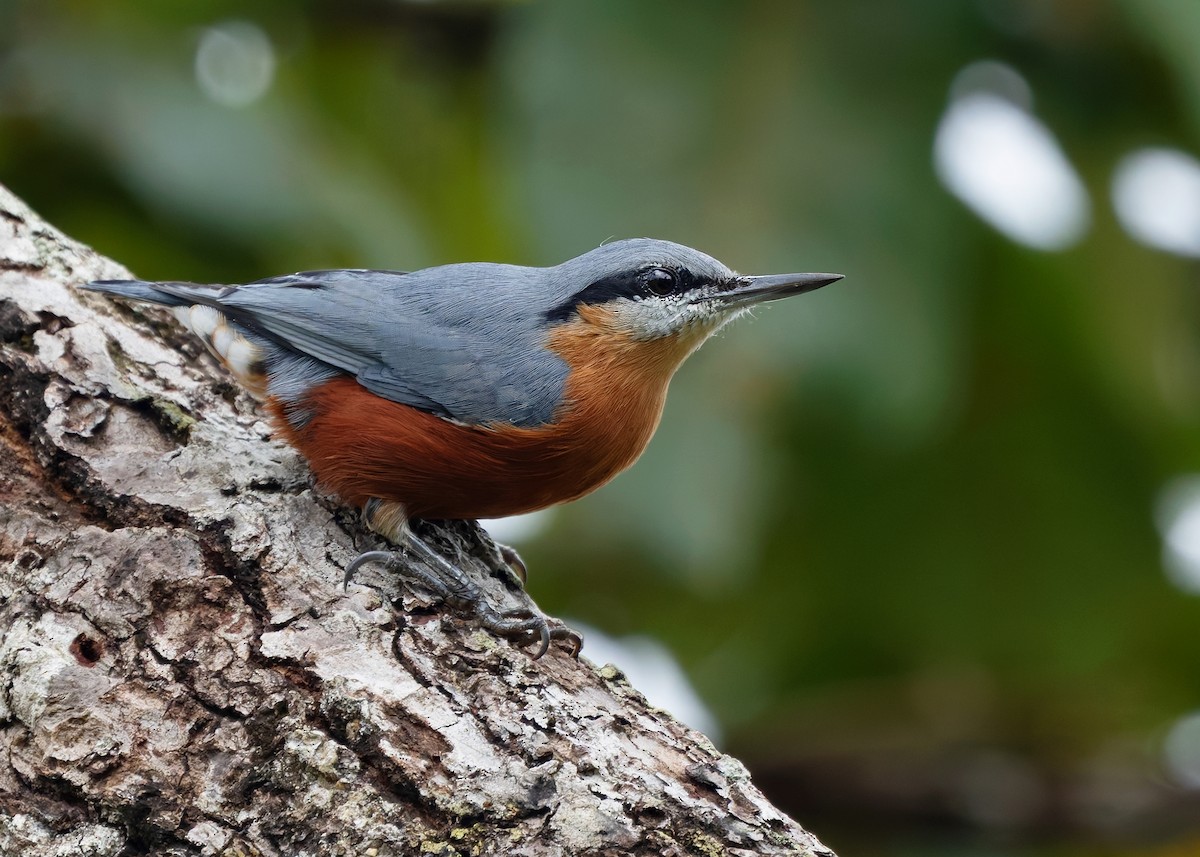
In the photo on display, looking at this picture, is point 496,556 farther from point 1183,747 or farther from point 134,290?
point 1183,747

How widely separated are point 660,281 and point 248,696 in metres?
2.28

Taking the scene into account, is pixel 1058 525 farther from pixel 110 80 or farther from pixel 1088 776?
pixel 110 80

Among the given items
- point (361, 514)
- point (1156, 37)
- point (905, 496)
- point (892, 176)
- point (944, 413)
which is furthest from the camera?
point (905, 496)

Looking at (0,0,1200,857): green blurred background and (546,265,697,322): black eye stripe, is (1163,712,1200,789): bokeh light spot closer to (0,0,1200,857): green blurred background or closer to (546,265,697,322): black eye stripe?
(0,0,1200,857): green blurred background

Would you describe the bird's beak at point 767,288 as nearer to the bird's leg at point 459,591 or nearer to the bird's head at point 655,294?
the bird's head at point 655,294

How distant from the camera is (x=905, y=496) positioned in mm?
6129

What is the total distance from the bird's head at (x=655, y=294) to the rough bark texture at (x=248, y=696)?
1335 millimetres

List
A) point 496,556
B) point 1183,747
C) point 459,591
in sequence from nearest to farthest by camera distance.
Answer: point 459,591
point 496,556
point 1183,747

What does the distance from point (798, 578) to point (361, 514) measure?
2.93 meters

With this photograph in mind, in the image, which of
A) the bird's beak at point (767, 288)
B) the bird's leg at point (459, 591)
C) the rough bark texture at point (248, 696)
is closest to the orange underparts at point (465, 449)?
the bird's leg at point (459, 591)

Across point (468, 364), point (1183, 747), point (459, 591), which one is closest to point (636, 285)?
point (468, 364)

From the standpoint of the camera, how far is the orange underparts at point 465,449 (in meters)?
4.09

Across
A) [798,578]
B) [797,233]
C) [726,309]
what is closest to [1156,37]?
[797,233]

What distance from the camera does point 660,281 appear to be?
4727 mm
